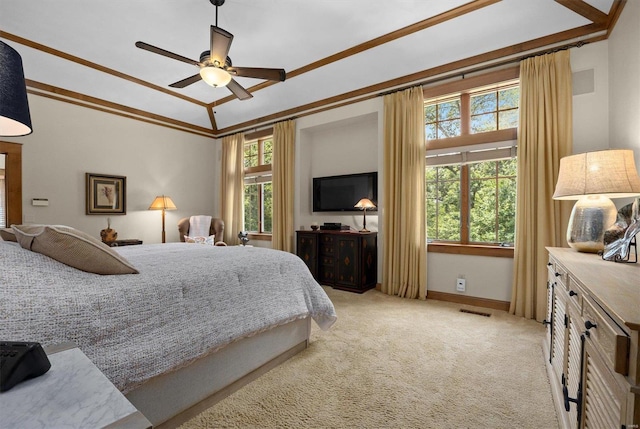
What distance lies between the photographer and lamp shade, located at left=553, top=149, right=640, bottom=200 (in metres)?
1.79

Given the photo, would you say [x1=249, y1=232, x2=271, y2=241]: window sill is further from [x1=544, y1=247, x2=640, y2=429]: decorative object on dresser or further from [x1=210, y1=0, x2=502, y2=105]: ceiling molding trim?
[x1=544, y1=247, x2=640, y2=429]: decorative object on dresser

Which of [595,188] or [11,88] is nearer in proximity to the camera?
[11,88]

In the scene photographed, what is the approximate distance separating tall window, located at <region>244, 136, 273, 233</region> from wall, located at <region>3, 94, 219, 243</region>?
0.82 meters

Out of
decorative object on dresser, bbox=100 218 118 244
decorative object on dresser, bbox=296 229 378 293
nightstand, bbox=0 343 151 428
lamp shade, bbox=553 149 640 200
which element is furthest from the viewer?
decorative object on dresser, bbox=100 218 118 244

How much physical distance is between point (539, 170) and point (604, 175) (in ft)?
4.12

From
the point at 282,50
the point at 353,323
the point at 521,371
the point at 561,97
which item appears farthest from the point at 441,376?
the point at 282,50

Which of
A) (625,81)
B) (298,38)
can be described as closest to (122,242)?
(298,38)

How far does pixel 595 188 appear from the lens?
185cm

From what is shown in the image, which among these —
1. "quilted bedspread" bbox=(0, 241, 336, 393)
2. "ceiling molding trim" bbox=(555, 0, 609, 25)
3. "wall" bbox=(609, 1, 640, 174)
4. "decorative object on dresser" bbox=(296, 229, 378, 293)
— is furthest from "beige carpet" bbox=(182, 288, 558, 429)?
"ceiling molding trim" bbox=(555, 0, 609, 25)

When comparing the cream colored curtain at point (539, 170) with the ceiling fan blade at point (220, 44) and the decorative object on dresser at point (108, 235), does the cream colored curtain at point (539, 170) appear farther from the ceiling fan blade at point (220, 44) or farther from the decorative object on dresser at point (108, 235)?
the decorative object on dresser at point (108, 235)

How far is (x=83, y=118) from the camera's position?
452 cm

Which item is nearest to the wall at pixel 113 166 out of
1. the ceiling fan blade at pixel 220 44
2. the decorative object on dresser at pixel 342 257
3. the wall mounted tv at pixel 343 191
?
the wall mounted tv at pixel 343 191

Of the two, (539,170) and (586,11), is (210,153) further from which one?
(586,11)

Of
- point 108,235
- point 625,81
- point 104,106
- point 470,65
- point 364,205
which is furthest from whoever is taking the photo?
point 104,106
